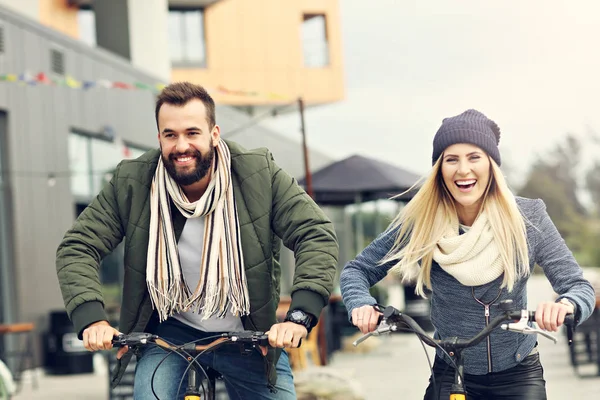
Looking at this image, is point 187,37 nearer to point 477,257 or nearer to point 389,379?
point 389,379

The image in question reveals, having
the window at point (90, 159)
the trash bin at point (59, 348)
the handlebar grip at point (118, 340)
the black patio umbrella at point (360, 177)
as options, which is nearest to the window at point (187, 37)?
the window at point (90, 159)

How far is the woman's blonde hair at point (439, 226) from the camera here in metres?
4.11

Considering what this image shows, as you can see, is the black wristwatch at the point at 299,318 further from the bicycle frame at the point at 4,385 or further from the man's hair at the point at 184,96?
the bicycle frame at the point at 4,385

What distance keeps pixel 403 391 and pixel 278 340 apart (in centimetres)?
768

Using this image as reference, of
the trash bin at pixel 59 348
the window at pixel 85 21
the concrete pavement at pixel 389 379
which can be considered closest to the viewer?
the concrete pavement at pixel 389 379

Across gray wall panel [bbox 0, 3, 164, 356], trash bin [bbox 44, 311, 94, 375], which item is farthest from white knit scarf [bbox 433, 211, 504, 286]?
trash bin [bbox 44, 311, 94, 375]

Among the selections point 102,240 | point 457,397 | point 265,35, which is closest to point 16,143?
point 102,240

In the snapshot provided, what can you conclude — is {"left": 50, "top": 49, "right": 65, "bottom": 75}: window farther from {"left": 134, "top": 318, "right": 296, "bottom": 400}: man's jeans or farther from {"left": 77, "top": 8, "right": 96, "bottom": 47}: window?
{"left": 134, "top": 318, "right": 296, "bottom": 400}: man's jeans

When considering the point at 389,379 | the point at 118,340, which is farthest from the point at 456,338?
the point at 389,379

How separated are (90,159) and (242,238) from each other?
13.2 metres

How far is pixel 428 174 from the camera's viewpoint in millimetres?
4371

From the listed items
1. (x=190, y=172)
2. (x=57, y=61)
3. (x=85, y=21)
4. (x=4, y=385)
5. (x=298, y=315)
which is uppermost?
(x=85, y=21)

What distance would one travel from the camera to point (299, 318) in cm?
398

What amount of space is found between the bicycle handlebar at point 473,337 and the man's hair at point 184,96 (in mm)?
1054
